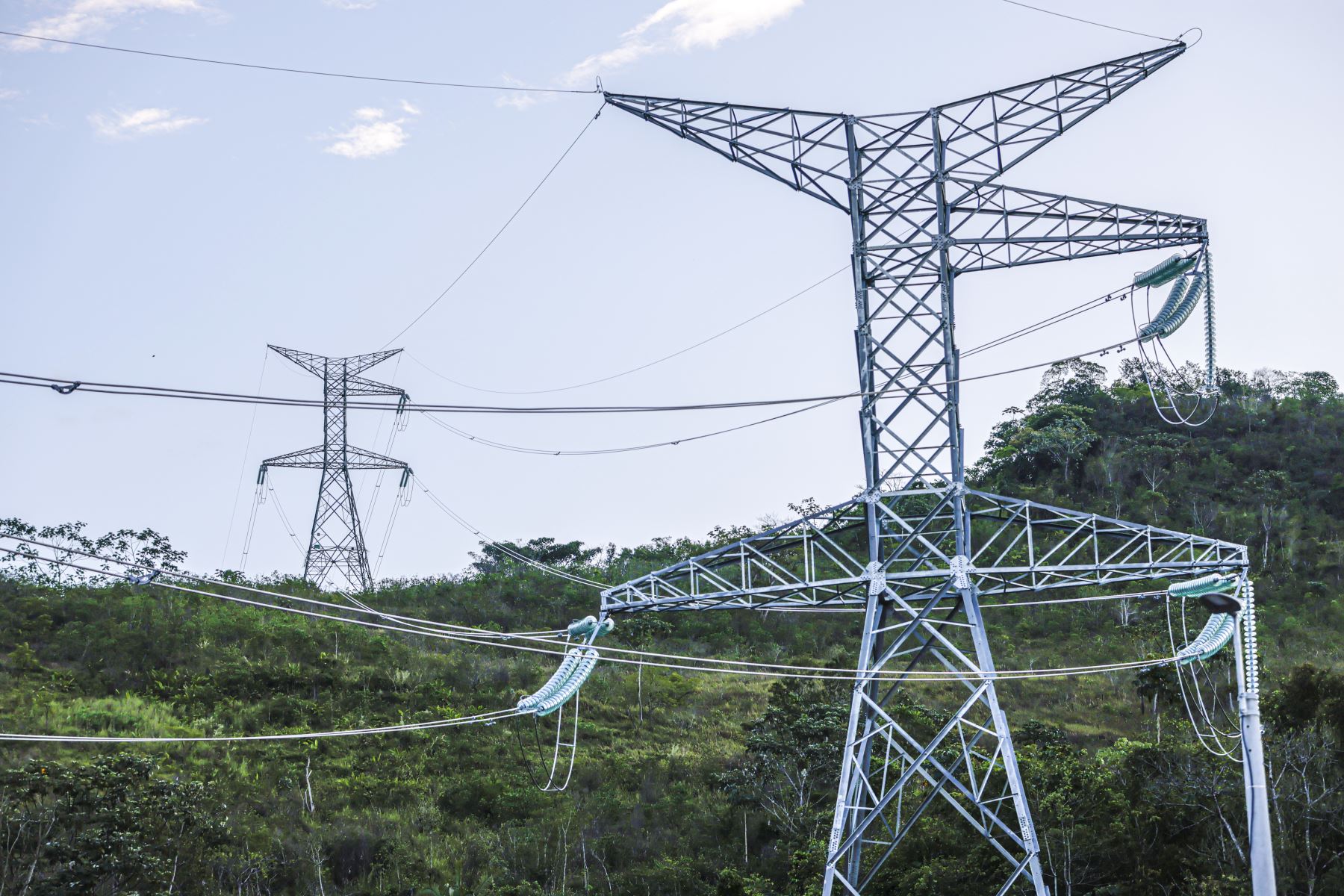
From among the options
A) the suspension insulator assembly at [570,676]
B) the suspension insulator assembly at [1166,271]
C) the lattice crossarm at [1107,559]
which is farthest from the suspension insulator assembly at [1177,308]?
the suspension insulator assembly at [570,676]

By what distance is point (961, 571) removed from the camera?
16.0 metres

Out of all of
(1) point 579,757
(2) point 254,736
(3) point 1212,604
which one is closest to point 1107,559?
(3) point 1212,604

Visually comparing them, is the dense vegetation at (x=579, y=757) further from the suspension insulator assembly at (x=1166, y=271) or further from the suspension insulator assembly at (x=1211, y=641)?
the suspension insulator assembly at (x=1166, y=271)

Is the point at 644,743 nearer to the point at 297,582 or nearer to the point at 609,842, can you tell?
the point at 609,842

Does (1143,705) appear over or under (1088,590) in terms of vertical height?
under

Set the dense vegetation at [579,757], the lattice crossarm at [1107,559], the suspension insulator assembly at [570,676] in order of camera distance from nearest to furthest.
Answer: the suspension insulator assembly at [570,676]
the lattice crossarm at [1107,559]
the dense vegetation at [579,757]

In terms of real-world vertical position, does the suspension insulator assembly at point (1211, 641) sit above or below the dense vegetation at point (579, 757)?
above

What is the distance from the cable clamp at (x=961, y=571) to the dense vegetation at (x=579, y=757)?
824 cm

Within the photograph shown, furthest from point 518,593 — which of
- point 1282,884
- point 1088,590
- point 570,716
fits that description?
point 1282,884

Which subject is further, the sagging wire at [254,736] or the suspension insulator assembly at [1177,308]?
the suspension insulator assembly at [1177,308]

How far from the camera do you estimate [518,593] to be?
47.7 meters

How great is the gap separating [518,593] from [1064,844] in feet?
91.3

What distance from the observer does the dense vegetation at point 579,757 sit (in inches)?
917

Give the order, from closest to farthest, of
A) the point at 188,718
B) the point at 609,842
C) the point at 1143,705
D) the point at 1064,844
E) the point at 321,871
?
the point at 1064,844
the point at 321,871
the point at 609,842
the point at 188,718
the point at 1143,705
